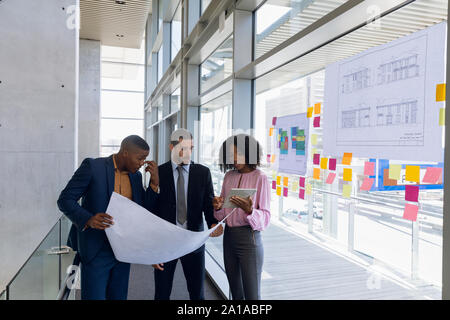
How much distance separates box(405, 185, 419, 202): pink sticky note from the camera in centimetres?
130

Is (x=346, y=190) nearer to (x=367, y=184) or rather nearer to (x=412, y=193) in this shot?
(x=367, y=184)

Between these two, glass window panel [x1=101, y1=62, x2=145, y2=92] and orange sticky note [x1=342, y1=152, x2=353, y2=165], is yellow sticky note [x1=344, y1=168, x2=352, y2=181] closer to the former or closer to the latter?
orange sticky note [x1=342, y1=152, x2=353, y2=165]

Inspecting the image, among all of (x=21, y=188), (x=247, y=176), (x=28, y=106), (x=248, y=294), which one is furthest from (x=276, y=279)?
(x=28, y=106)

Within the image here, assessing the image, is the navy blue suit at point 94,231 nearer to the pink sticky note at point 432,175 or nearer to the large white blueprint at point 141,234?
the large white blueprint at point 141,234

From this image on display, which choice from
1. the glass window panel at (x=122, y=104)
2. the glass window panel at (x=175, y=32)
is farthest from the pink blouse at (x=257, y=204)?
the glass window panel at (x=122, y=104)

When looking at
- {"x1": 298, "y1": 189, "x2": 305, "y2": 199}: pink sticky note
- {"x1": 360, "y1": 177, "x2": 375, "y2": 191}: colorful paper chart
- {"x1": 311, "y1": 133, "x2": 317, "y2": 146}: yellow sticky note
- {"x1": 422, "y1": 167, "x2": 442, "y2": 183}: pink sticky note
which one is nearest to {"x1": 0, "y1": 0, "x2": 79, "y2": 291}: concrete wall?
{"x1": 298, "y1": 189, "x2": 305, "y2": 199}: pink sticky note

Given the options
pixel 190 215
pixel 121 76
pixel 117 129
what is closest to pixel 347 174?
pixel 190 215

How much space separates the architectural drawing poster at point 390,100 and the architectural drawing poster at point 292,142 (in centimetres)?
37

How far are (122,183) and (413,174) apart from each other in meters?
1.50

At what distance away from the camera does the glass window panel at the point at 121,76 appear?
475 inches

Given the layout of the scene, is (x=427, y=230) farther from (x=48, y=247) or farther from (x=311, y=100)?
(x=48, y=247)

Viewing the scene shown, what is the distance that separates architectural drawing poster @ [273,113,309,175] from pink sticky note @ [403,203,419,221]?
86cm

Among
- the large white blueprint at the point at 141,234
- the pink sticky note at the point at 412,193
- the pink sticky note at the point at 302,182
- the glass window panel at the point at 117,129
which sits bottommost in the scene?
the large white blueprint at the point at 141,234

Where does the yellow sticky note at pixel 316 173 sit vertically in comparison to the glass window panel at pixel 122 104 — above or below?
Result: below
